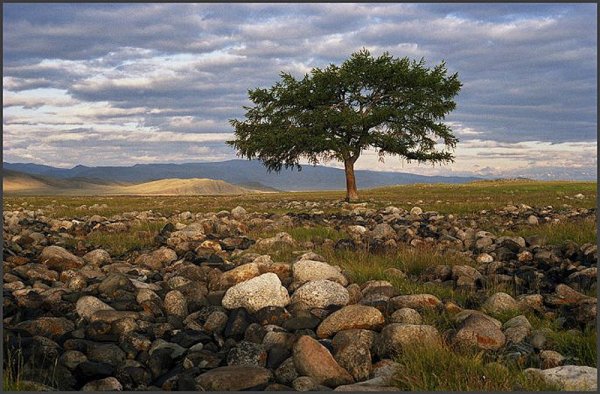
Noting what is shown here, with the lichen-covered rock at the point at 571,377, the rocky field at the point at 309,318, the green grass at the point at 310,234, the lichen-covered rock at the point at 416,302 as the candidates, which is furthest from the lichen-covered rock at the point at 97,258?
the lichen-covered rock at the point at 571,377

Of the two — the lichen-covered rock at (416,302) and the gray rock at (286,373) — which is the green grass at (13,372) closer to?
the gray rock at (286,373)

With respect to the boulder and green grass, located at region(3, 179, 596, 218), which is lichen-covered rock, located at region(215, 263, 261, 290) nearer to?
the boulder

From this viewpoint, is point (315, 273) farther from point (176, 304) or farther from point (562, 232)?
point (562, 232)

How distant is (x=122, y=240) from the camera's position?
49.0 feet

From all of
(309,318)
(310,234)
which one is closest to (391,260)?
(309,318)

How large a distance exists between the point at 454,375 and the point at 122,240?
37.7 ft

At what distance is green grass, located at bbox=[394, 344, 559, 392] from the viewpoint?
498cm

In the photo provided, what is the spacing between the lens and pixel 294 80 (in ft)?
139

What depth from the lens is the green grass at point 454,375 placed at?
196 inches

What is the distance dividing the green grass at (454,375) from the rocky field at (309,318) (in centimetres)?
2

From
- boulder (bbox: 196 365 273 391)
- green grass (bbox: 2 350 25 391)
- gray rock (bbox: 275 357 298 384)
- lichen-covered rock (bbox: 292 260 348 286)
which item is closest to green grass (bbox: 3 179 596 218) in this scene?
lichen-covered rock (bbox: 292 260 348 286)

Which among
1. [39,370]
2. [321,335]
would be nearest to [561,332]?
[321,335]

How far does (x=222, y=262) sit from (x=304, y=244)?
304cm

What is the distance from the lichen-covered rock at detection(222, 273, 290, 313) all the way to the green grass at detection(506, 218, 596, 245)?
7575mm
